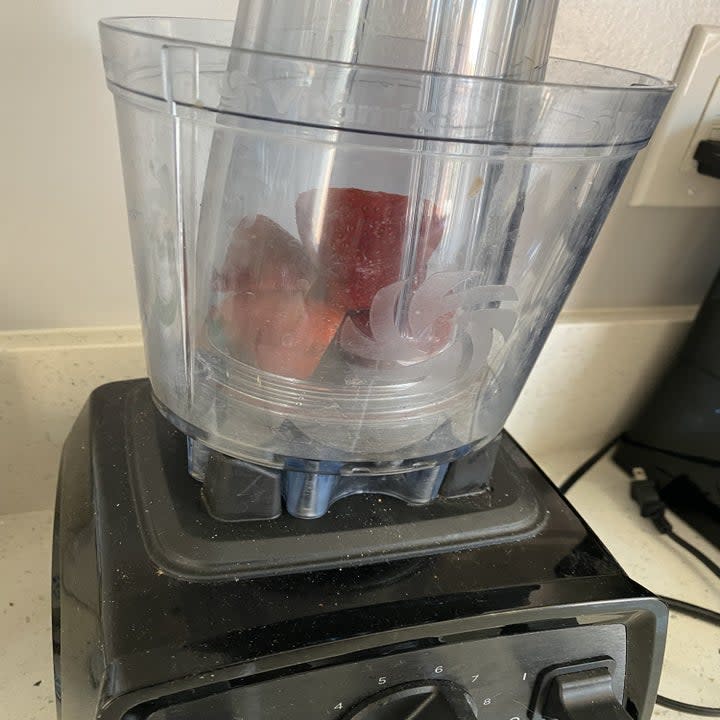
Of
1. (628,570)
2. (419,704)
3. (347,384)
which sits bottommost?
(628,570)

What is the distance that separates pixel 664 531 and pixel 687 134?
0.37 meters

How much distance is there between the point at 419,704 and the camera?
1.21 feet

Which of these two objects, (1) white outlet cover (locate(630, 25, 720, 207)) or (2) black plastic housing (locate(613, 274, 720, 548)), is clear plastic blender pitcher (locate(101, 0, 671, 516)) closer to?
(1) white outlet cover (locate(630, 25, 720, 207))

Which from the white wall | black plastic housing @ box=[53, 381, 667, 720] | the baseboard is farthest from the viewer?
the baseboard

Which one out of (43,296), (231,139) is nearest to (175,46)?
(231,139)

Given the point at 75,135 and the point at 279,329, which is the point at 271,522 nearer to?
the point at 279,329

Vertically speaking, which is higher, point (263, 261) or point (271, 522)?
point (263, 261)

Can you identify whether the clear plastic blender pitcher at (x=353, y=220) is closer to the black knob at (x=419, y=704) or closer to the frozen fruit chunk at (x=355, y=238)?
the frozen fruit chunk at (x=355, y=238)

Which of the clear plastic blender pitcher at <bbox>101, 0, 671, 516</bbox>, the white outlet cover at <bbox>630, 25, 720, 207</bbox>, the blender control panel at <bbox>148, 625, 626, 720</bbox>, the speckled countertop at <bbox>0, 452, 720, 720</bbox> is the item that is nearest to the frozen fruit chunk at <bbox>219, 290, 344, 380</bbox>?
the clear plastic blender pitcher at <bbox>101, 0, 671, 516</bbox>

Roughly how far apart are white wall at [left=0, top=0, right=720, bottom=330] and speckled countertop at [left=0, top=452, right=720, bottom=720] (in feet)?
0.61

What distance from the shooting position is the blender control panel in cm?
34

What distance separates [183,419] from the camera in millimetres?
429

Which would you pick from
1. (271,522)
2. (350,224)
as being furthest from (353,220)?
(271,522)

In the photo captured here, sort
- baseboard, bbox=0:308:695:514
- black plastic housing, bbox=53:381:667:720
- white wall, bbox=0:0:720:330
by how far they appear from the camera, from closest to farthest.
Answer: black plastic housing, bbox=53:381:667:720
white wall, bbox=0:0:720:330
baseboard, bbox=0:308:695:514
